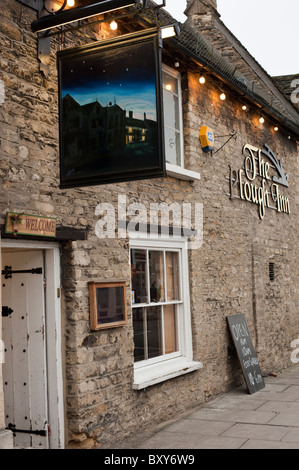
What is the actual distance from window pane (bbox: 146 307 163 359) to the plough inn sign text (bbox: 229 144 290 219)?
3036mm

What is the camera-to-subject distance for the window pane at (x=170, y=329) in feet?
26.2

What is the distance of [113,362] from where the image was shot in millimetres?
6469

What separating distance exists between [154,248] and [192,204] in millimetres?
1218

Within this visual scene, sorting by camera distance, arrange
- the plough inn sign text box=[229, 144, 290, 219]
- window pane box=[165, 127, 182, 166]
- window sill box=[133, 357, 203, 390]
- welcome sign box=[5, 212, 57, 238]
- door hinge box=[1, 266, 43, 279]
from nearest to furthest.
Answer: welcome sign box=[5, 212, 57, 238] → door hinge box=[1, 266, 43, 279] → window sill box=[133, 357, 203, 390] → window pane box=[165, 127, 182, 166] → the plough inn sign text box=[229, 144, 290, 219]

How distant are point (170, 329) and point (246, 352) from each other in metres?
2.21

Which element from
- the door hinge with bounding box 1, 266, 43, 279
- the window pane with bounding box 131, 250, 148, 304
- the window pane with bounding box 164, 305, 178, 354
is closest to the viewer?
the door hinge with bounding box 1, 266, 43, 279

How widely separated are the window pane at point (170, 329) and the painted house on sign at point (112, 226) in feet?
0.10

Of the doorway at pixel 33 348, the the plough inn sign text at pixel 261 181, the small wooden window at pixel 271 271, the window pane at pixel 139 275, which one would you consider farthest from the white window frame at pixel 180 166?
the small wooden window at pixel 271 271

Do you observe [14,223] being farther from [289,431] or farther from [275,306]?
[275,306]

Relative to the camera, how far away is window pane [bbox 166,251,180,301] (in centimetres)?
811

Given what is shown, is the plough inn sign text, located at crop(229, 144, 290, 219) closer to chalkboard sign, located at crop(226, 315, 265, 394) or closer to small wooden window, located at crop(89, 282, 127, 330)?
chalkboard sign, located at crop(226, 315, 265, 394)

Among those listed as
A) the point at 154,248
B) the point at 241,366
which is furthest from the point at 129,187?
the point at 241,366

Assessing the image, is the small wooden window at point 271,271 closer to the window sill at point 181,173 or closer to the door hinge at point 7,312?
the window sill at point 181,173

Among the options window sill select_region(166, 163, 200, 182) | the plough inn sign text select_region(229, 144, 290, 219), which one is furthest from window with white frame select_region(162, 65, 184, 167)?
the plough inn sign text select_region(229, 144, 290, 219)
